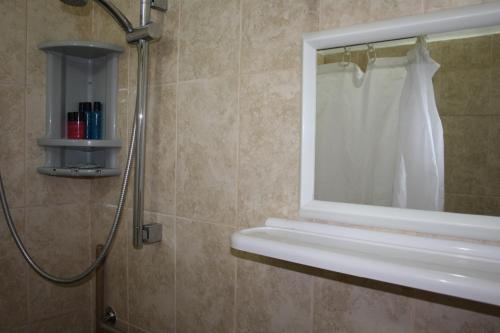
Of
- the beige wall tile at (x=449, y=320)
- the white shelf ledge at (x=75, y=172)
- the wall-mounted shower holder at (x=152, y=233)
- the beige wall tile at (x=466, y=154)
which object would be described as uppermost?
the beige wall tile at (x=466, y=154)

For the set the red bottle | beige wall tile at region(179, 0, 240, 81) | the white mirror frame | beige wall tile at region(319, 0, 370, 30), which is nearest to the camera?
the white mirror frame

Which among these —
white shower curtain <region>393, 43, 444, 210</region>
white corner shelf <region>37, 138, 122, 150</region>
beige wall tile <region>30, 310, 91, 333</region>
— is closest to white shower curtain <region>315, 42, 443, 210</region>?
white shower curtain <region>393, 43, 444, 210</region>

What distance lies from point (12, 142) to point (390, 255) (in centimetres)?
122

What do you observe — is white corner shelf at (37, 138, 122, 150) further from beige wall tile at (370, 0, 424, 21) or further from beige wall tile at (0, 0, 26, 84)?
beige wall tile at (370, 0, 424, 21)

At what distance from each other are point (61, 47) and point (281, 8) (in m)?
0.78

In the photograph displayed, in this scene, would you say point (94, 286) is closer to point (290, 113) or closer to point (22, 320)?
point (22, 320)

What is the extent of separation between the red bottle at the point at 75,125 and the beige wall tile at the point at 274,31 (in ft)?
2.12

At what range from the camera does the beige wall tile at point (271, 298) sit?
87cm

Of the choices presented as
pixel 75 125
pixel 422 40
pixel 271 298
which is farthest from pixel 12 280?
pixel 422 40

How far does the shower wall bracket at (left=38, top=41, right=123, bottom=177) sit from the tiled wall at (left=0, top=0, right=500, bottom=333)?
1.6 inches

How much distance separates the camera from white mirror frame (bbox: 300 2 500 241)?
0.66 metres

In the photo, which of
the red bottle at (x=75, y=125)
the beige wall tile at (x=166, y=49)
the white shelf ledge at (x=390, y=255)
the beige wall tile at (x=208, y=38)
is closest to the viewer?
the white shelf ledge at (x=390, y=255)

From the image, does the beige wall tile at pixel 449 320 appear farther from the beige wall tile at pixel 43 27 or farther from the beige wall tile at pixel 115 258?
the beige wall tile at pixel 43 27

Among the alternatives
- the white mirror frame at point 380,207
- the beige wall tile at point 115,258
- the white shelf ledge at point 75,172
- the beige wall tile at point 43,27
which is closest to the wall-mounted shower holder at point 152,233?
the beige wall tile at point 115,258
